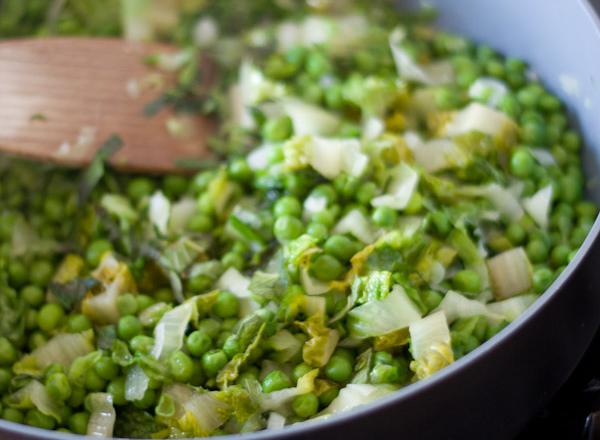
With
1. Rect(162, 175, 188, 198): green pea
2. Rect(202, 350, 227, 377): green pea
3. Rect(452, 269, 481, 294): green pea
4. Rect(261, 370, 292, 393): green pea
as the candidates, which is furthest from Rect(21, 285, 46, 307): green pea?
Rect(452, 269, 481, 294): green pea

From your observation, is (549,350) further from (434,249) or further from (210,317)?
(210,317)

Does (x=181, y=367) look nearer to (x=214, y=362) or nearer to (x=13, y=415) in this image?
(x=214, y=362)

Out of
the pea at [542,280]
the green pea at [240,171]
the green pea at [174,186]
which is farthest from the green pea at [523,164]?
the green pea at [174,186]

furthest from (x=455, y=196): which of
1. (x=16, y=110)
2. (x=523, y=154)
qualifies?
Answer: (x=16, y=110)

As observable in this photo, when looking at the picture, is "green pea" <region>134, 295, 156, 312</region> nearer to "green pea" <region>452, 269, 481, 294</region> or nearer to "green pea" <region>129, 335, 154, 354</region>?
"green pea" <region>129, 335, 154, 354</region>

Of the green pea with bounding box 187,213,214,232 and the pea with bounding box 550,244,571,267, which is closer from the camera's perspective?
the pea with bounding box 550,244,571,267

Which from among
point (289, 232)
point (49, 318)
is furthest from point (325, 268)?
point (49, 318)
